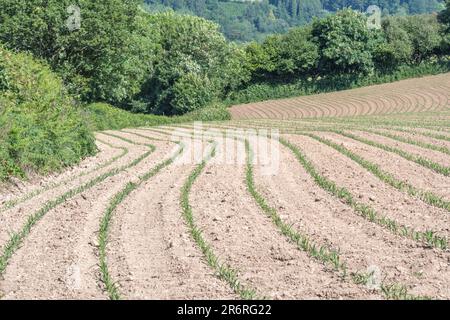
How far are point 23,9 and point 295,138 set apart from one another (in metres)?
17.6

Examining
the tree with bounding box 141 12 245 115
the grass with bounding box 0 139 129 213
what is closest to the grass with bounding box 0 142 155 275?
the grass with bounding box 0 139 129 213

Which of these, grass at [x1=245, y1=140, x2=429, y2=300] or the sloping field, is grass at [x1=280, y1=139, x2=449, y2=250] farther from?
the sloping field

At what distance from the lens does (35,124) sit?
1645cm

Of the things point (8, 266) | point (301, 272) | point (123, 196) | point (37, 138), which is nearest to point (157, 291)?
point (301, 272)

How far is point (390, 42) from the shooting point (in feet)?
237

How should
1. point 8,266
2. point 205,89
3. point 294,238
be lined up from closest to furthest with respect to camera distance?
point 8,266 → point 294,238 → point 205,89

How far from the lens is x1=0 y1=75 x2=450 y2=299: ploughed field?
750 centimetres

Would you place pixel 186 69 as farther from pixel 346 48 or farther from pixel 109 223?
pixel 109 223

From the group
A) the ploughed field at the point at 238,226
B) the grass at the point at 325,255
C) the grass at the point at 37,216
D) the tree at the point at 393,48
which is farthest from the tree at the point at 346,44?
the grass at the point at 325,255

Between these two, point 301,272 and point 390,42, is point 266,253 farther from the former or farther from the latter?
point 390,42

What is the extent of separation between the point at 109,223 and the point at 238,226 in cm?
238

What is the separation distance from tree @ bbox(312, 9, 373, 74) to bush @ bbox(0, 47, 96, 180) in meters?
52.9

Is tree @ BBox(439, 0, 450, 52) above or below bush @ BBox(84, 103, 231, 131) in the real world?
above
